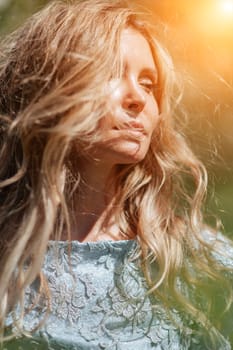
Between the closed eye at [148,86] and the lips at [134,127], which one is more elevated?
the closed eye at [148,86]

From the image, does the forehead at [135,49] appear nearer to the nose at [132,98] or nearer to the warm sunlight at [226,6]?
the nose at [132,98]

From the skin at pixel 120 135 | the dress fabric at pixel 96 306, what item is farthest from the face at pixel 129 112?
the dress fabric at pixel 96 306

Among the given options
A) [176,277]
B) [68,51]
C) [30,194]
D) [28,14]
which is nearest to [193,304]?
[176,277]

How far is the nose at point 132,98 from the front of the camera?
4.85 ft

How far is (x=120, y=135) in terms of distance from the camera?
1.47 m

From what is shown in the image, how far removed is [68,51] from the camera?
1504mm

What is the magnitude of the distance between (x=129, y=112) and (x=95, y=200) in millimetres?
170

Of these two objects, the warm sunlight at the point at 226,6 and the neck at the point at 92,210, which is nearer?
the neck at the point at 92,210

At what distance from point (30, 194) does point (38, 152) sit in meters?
0.07

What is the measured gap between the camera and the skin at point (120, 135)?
148 centimetres

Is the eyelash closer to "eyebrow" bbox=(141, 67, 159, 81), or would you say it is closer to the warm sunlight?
"eyebrow" bbox=(141, 67, 159, 81)

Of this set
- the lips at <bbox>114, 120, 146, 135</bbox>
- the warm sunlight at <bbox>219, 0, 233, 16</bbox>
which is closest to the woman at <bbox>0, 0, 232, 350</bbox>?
the lips at <bbox>114, 120, 146, 135</bbox>

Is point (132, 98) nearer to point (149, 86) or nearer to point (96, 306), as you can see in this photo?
point (149, 86)

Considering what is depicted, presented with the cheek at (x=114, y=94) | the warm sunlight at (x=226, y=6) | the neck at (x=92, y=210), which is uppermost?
the warm sunlight at (x=226, y=6)
